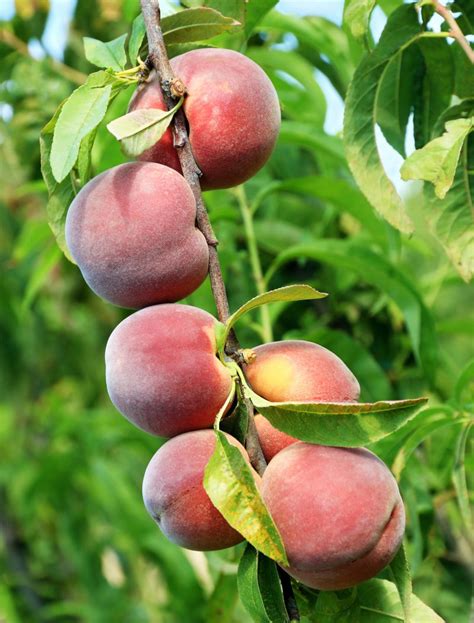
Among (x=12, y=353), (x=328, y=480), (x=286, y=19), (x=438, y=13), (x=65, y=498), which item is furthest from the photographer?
(x=12, y=353)

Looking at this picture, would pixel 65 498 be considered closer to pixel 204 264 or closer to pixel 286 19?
pixel 286 19

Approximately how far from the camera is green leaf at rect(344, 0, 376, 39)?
0.81 m

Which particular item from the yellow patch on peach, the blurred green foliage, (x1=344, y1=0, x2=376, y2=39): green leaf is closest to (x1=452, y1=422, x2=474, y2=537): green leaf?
the blurred green foliage

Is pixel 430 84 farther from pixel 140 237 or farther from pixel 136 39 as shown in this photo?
pixel 140 237

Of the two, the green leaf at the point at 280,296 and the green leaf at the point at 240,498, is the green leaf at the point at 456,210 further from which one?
the green leaf at the point at 240,498

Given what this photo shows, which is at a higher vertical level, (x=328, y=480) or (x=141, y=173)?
(x=141, y=173)

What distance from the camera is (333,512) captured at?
0.58 metres

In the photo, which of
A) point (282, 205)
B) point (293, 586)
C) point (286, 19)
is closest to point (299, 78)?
point (286, 19)

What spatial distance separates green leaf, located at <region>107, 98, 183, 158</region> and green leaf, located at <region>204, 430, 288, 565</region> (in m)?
0.23

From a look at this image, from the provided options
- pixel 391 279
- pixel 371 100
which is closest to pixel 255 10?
pixel 371 100

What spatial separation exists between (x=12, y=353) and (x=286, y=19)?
6.34ft

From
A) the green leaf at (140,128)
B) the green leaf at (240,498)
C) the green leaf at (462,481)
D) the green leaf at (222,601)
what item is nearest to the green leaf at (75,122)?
the green leaf at (140,128)

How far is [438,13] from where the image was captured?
851 mm

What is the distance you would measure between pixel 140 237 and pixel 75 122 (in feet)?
0.39
